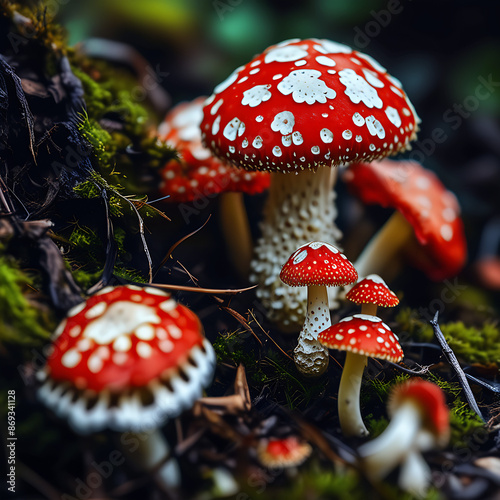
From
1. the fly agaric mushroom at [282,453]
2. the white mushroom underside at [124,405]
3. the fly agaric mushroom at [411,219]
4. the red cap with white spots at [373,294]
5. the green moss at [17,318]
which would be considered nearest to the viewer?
the white mushroom underside at [124,405]

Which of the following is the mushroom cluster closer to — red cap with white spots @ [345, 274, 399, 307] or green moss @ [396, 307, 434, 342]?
red cap with white spots @ [345, 274, 399, 307]

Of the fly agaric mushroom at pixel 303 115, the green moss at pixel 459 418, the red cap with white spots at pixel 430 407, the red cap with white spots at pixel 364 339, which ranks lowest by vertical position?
the green moss at pixel 459 418

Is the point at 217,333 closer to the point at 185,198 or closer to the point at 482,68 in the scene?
the point at 185,198

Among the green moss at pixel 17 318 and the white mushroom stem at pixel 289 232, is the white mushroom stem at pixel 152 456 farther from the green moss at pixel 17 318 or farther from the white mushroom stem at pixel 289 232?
the white mushroom stem at pixel 289 232

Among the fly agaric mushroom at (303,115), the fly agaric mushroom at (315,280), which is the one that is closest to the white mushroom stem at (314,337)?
the fly agaric mushroom at (315,280)

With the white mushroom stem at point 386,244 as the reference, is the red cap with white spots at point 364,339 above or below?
above

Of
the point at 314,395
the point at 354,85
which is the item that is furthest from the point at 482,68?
the point at 314,395

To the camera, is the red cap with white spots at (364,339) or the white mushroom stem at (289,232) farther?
the white mushroom stem at (289,232)
